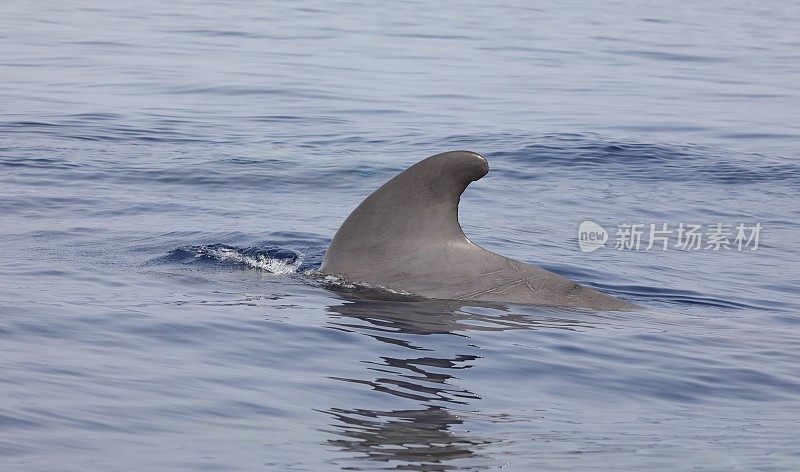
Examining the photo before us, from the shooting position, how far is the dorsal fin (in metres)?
8.93

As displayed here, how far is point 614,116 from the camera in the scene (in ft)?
72.0

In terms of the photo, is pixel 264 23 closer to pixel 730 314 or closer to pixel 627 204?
pixel 627 204

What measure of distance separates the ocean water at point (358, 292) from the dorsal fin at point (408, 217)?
0.32 meters

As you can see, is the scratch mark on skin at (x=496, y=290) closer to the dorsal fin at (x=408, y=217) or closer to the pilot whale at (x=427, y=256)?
the pilot whale at (x=427, y=256)

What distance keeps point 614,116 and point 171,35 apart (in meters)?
15.0

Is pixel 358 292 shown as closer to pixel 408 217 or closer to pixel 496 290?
pixel 408 217

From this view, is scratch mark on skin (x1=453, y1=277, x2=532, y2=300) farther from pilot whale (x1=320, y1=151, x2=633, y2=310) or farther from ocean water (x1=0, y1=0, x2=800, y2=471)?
ocean water (x1=0, y1=0, x2=800, y2=471)

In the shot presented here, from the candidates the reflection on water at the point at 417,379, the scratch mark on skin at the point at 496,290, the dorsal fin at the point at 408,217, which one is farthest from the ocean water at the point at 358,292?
the dorsal fin at the point at 408,217

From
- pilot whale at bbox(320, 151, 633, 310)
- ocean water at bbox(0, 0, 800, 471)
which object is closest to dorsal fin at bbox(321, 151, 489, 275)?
pilot whale at bbox(320, 151, 633, 310)

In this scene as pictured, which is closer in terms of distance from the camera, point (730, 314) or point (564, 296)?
point (564, 296)

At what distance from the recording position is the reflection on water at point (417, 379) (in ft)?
19.8

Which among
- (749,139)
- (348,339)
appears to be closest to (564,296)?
(348,339)

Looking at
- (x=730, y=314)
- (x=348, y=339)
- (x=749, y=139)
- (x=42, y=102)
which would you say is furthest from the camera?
(x=42, y=102)

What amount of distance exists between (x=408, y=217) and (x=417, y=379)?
2076mm
